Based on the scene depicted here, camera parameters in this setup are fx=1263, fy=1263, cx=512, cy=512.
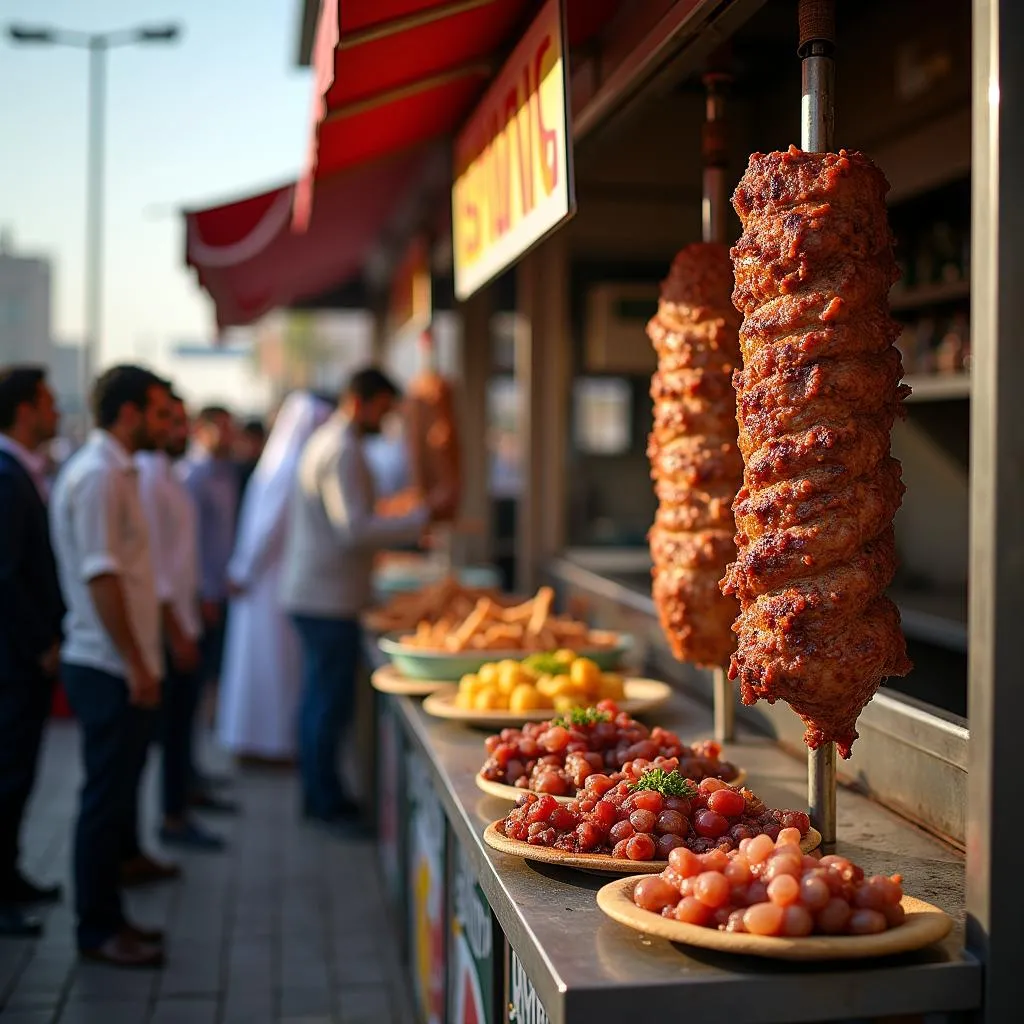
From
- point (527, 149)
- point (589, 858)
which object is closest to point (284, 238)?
point (527, 149)

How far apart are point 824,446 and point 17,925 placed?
14.4 ft

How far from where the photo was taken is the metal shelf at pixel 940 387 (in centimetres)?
508

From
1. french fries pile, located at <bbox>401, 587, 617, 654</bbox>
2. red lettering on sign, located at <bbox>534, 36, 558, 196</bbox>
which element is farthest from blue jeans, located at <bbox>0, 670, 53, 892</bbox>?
red lettering on sign, located at <bbox>534, 36, 558, 196</bbox>

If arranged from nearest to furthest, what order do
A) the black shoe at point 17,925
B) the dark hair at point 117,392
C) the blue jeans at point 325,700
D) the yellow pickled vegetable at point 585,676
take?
the yellow pickled vegetable at point 585,676 < the dark hair at point 117,392 < the black shoe at point 17,925 < the blue jeans at point 325,700

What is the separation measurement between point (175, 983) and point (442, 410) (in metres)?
4.06

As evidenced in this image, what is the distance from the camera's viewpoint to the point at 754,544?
92.6 inches

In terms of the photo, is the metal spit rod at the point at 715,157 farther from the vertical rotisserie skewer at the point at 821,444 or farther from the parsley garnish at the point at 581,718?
the vertical rotisserie skewer at the point at 821,444

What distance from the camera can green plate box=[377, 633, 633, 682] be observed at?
441cm

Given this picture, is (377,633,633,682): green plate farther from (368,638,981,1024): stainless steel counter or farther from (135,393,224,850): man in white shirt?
(368,638,981,1024): stainless steel counter

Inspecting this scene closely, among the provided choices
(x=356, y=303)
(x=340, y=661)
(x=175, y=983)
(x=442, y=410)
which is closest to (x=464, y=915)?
(x=175, y=983)

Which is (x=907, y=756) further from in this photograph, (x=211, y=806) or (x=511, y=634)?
(x=211, y=806)

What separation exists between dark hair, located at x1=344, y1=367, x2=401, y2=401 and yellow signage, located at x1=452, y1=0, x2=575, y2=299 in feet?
7.18

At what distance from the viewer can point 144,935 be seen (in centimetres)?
497

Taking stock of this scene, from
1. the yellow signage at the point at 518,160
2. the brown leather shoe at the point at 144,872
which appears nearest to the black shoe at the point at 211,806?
the brown leather shoe at the point at 144,872
